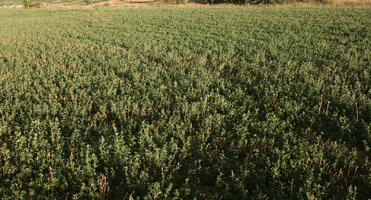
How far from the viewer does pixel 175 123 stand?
520 cm

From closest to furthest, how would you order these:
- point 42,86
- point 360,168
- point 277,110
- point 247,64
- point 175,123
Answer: point 360,168
point 175,123
point 277,110
point 42,86
point 247,64

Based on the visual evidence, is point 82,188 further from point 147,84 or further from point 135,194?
point 147,84

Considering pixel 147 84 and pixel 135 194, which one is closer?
pixel 135 194

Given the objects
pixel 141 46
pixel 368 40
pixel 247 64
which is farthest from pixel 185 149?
pixel 368 40

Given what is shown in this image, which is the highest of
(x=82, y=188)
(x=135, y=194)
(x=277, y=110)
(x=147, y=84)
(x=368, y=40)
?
(x=368, y=40)

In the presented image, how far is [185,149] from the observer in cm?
429

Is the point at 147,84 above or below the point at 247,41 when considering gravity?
below

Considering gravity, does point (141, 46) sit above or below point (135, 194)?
above

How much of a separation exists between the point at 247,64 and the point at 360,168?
5.65 m

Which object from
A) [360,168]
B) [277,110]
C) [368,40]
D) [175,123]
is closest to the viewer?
[360,168]

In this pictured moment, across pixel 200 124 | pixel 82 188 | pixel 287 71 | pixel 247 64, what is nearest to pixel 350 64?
pixel 287 71

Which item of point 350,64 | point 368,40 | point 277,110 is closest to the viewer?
point 277,110

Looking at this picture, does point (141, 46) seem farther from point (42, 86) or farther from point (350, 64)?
point (350, 64)

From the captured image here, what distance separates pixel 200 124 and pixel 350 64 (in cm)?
649
